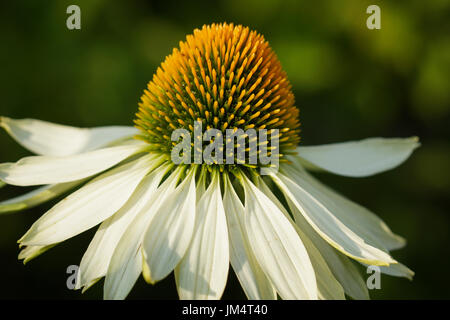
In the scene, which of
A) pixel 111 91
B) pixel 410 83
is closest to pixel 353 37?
pixel 410 83

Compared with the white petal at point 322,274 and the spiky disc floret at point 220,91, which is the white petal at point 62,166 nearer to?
the spiky disc floret at point 220,91

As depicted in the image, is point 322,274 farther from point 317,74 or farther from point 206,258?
point 317,74

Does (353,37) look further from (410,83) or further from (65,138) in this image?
(65,138)

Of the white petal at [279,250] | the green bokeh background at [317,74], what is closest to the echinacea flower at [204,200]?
the white petal at [279,250]

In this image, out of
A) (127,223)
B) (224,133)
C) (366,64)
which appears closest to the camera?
(127,223)

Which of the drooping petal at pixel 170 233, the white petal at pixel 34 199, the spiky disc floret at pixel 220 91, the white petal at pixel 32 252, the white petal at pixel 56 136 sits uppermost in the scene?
the spiky disc floret at pixel 220 91

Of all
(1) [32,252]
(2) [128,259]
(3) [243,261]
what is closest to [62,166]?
(1) [32,252]
